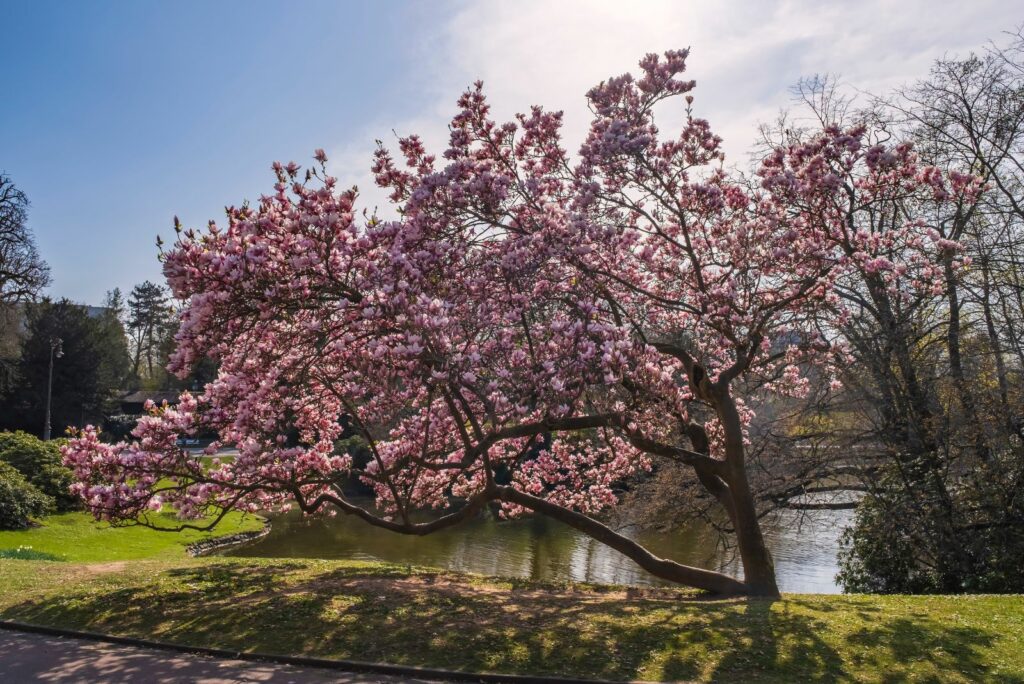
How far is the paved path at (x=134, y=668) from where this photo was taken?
6867 millimetres

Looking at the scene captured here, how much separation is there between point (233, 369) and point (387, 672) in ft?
16.5

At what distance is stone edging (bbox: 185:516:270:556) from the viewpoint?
75.3 feet

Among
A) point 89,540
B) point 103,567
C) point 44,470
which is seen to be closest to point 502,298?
point 103,567

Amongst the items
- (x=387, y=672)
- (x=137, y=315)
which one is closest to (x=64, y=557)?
(x=387, y=672)

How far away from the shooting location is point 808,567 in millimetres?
20562

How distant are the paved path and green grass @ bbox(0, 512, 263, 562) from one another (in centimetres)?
1131

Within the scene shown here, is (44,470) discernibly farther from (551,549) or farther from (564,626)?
(564,626)

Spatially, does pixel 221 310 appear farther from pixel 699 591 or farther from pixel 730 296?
pixel 699 591

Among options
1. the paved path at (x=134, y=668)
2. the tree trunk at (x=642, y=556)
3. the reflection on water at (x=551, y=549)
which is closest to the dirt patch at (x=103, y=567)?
the paved path at (x=134, y=668)

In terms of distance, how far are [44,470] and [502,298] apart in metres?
22.1

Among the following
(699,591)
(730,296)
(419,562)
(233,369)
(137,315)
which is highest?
(137,315)

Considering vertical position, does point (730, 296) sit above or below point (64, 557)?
above

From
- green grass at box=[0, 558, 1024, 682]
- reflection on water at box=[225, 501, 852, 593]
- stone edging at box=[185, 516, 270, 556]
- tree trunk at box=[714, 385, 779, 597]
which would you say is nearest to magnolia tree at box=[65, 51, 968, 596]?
tree trunk at box=[714, 385, 779, 597]

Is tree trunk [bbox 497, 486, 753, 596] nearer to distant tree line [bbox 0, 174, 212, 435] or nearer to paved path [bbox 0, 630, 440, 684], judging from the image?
paved path [bbox 0, 630, 440, 684]
